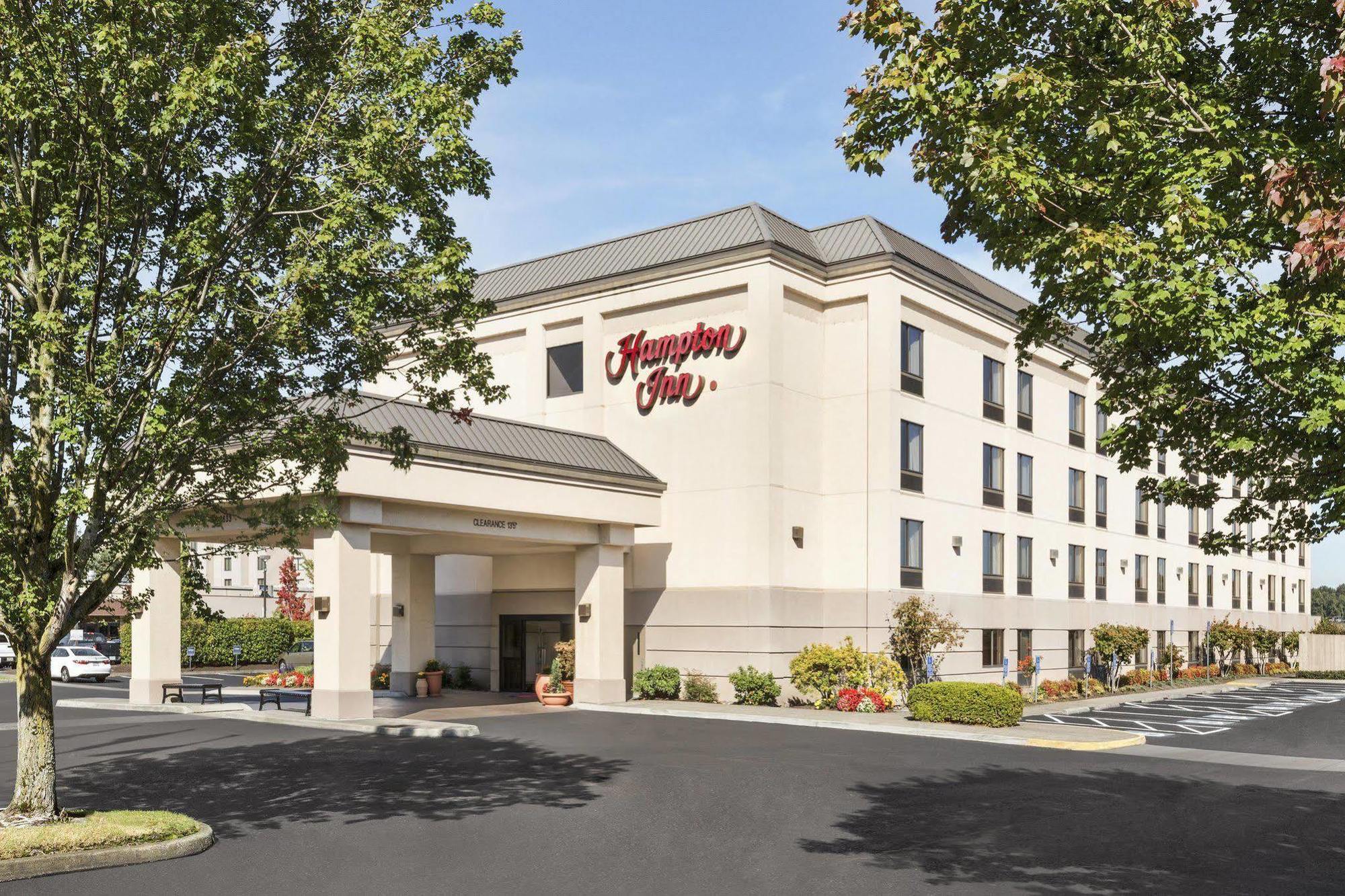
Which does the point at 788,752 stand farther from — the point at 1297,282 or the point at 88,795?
the point at 1297,282

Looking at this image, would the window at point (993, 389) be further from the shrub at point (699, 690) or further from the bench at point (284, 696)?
the bench at point (284, 696)

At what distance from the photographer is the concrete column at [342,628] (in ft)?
86.0

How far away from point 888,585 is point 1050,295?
22725mm

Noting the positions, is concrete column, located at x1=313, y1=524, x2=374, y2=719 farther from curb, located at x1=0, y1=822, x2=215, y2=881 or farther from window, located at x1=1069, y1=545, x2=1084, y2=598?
window, located at x1=1069, y1=545, x2=1084, y2=598

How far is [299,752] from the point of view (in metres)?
21.2

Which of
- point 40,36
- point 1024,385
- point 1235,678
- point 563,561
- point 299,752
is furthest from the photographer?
point 1235,678

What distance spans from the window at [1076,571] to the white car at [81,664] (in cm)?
3703

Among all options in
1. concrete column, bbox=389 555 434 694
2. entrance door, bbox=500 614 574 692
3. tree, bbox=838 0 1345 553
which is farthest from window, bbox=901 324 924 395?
tree, bbox=838 0 1345 553

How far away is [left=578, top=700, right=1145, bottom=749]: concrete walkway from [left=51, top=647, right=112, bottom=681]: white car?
84.4ft

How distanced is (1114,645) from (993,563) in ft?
24.9

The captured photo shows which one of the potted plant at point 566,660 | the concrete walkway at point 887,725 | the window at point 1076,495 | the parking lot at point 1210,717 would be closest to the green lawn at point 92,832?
the concrete walkway at point 887,725

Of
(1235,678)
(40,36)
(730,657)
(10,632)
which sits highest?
(40,36)

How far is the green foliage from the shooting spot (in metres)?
31.2

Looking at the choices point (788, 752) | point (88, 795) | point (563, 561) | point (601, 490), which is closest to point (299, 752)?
point (88, 795)
